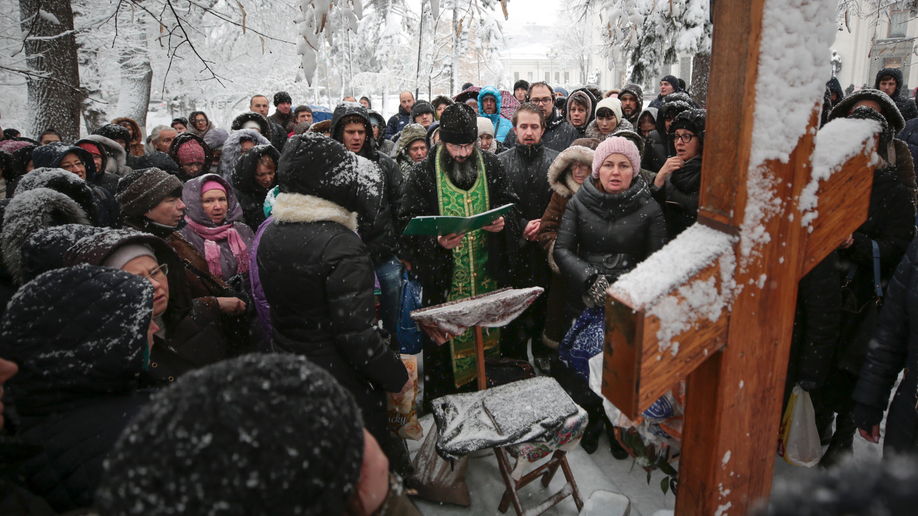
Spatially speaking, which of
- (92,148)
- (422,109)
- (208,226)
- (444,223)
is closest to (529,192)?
(444,223)

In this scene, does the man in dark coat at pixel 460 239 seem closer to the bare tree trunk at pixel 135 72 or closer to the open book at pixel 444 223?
the open book at pixel 444 223

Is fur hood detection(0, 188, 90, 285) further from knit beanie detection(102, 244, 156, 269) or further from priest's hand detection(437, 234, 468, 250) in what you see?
priest's hand detection(437, 234, 468, 250)

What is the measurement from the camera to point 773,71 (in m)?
0.95

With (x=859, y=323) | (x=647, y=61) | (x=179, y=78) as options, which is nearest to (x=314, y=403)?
(x=859, y=323)

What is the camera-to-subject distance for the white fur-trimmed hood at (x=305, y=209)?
6.57 ft

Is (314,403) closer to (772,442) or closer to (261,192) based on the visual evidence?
(772,442)

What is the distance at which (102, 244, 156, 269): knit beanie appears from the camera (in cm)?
184

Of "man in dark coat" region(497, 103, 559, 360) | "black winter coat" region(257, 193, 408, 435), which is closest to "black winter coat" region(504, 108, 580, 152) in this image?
"man in dark coat" region(497, 103, 559, 360)

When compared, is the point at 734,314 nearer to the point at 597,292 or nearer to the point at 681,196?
the point at 597,292

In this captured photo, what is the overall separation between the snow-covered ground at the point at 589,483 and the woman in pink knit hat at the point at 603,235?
127 millimetres

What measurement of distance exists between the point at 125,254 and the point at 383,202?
2.09 meters

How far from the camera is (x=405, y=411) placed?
2605mm

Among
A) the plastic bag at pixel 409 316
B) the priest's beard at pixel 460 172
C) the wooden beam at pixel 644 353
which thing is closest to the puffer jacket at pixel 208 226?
the plastic bag at pixel 409 316

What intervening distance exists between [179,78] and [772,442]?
1875 centimetres
